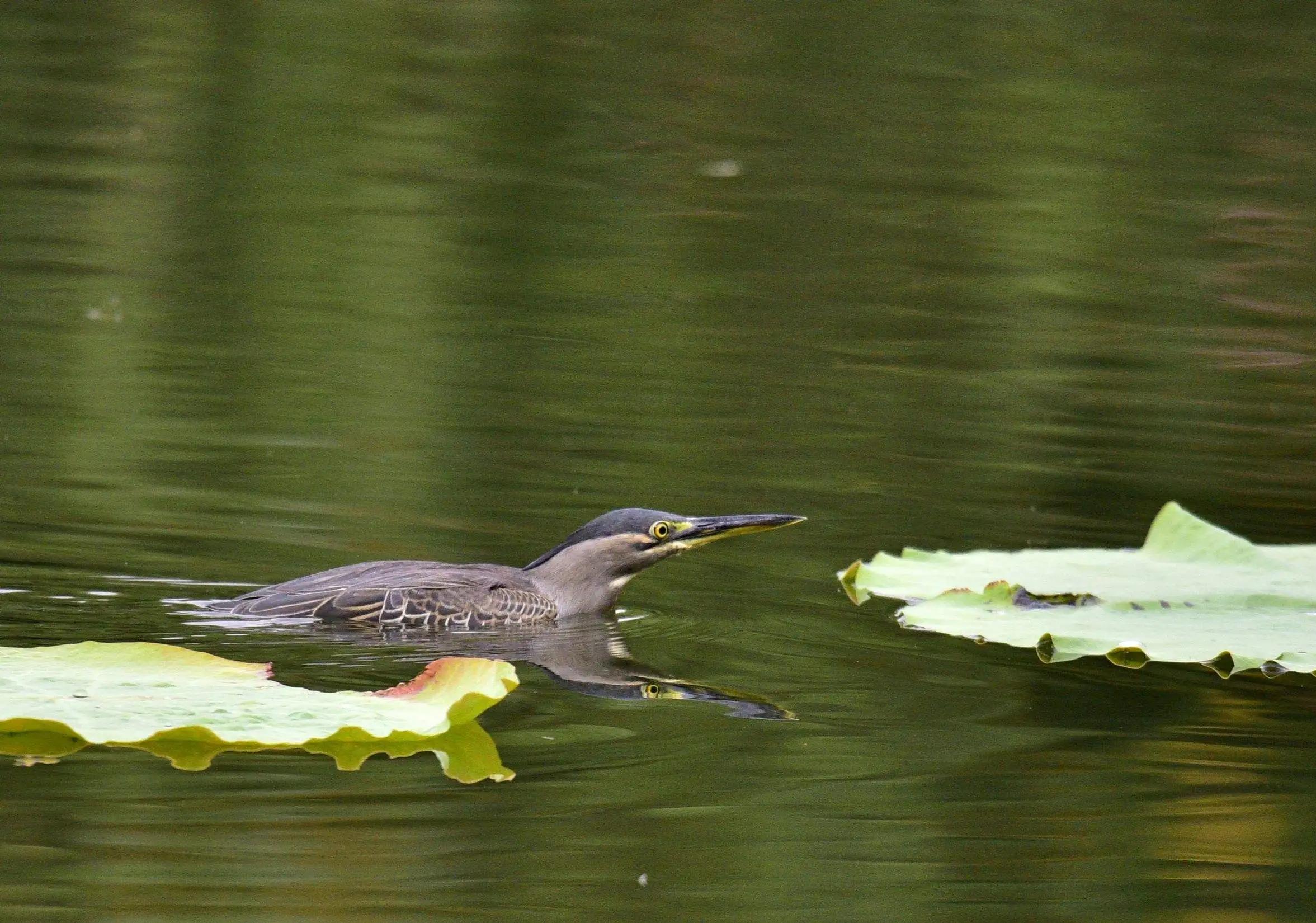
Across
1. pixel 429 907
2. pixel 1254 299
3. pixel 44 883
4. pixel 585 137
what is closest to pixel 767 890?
pixel 429 907

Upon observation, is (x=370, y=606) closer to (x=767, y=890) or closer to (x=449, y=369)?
(x=767, y=890)

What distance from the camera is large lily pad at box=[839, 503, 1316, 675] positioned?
6484mm

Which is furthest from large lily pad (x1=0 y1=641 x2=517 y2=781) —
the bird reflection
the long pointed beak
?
the long pointed beak

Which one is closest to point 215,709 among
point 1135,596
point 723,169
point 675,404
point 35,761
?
point 35,761

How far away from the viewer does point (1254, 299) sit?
1241 cm

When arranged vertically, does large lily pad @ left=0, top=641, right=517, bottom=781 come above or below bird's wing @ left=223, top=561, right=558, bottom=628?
above

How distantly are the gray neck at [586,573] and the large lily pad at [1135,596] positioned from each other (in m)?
0.77

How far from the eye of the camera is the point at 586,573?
7348 millimetres

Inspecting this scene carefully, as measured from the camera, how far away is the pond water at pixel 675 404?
15.8 feet

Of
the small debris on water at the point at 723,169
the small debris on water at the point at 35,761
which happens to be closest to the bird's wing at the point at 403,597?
the small debris on water at the point at 35,761

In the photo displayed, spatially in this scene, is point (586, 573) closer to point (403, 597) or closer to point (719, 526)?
point (719, 526)

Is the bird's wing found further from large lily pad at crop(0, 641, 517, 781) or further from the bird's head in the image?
large lily pad at crop(0, 641, 517, 781)

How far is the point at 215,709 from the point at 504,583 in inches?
79.0

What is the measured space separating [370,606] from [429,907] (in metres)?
2.54
